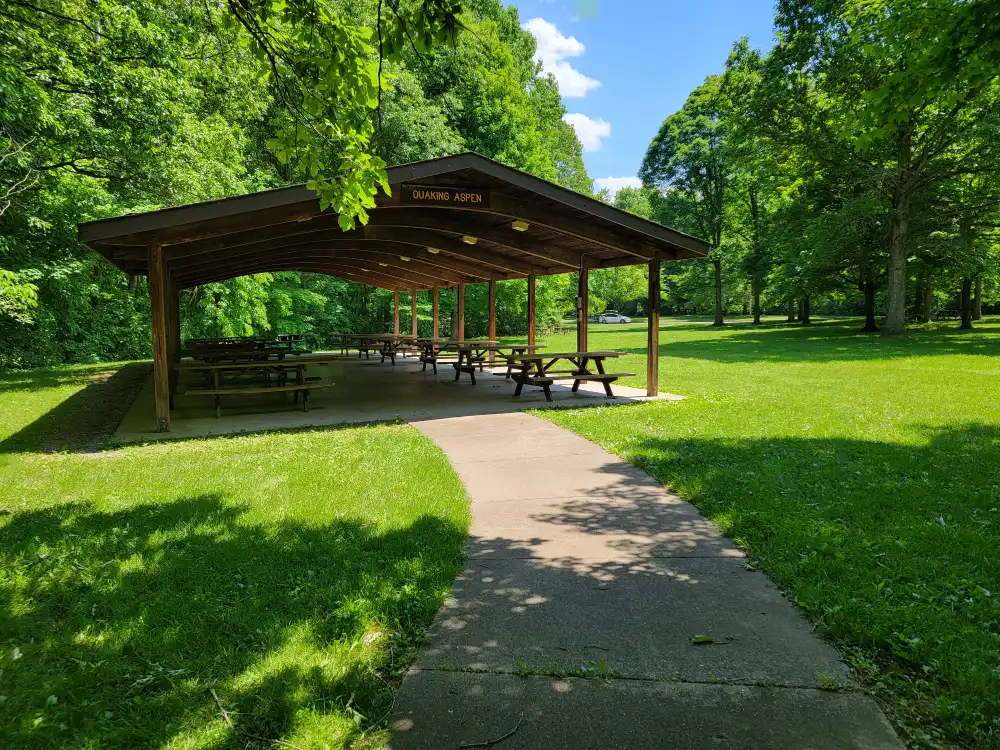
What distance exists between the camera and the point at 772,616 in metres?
3.06

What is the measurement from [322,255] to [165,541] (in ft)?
40.0

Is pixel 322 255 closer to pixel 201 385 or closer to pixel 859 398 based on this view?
pixel 201 385

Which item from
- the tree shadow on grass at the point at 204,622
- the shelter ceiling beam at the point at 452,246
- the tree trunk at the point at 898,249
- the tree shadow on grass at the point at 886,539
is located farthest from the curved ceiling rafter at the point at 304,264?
the tree trunk at the point at 898,249

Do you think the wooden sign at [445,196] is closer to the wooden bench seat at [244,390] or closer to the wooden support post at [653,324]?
the wooden bench seat at [244,390]

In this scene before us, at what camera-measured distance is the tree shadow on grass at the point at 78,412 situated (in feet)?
24.6

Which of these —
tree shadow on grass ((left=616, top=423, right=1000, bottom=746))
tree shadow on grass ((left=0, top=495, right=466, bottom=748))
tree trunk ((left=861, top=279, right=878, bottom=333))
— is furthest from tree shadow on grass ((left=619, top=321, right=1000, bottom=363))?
tree shadow on grass ((left=0, top=495, right=466, bottom=748))

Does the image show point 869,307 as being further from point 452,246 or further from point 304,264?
point 304,264

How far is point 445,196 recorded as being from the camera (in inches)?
350

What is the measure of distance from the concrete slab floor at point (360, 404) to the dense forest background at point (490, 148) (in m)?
3.13

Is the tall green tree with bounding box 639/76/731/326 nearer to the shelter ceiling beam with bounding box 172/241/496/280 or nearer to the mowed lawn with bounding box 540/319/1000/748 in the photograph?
the shelter ceiling beam with bounding box 172/241/496/280

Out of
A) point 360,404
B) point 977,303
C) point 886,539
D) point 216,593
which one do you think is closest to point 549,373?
point 360,404

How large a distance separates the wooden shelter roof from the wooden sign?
15mm

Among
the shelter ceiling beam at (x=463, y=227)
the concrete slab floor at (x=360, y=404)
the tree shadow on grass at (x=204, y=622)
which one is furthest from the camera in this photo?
the shelter ceiling beam at (x=463, y=227)

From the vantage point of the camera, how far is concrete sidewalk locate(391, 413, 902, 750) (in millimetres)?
2215
